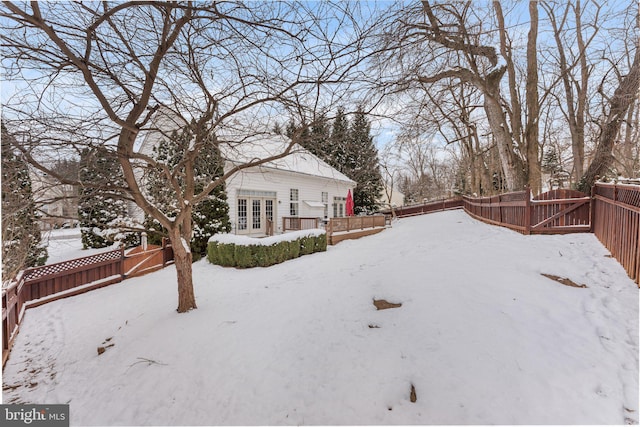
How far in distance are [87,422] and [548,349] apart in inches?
190

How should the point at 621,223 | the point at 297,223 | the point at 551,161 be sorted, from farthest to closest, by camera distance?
1. the point at 551,161
2. the point at 297,223
3. the point at 621,223

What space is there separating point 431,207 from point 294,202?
1634cm

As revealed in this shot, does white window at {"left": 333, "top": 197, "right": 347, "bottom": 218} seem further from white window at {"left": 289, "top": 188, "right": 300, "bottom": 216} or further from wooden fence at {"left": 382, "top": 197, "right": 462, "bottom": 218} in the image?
wooden fence at {"left": 382, "top": 197, "right": 462, "bottom": 218}

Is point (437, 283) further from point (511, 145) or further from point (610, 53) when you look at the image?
point (610, 53)

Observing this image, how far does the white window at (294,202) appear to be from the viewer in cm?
1445

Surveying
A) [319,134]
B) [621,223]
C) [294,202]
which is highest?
[319,134]

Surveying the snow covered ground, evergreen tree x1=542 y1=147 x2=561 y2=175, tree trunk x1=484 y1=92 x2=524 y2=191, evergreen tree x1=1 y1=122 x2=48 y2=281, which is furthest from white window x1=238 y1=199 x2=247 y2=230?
evergreen tree x1=542 y1=147 x2=561 y2=175

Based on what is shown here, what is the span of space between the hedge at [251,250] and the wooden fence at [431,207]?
1569cm

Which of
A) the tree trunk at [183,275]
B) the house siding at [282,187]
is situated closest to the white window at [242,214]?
the house siding at [282,187]

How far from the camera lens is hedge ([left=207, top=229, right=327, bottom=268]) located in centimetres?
860

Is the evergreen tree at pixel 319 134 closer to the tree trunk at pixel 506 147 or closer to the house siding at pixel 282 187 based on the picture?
the house siding at pixel 282 187

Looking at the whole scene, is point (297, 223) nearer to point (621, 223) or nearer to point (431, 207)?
point (621, 223)

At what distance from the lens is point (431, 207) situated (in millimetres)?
25469

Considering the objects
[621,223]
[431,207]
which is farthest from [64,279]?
[431,207]
